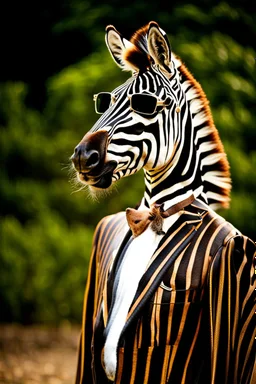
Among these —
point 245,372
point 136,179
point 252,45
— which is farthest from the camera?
point 136,179

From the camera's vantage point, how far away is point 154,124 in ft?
8.82

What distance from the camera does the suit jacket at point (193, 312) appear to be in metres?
2.49

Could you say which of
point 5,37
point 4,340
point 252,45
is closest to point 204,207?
point 252,45

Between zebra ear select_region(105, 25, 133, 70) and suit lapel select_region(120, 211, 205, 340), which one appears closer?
suit lapel select_region(120, 211, 205, 340)

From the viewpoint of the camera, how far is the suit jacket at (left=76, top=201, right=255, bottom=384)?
8.18 feet

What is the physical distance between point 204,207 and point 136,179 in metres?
4.95

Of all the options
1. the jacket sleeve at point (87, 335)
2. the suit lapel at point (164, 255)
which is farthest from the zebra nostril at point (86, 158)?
the jacket sleeve at point (87, 335)

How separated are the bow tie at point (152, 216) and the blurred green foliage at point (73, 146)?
14.3 ft

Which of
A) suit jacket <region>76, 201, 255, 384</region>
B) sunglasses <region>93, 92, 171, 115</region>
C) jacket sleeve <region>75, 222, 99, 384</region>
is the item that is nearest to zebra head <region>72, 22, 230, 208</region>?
sunglasses <region>93, 92, 171, 115</region>

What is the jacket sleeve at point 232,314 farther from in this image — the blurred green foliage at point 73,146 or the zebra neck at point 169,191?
the blurred green foliage at point 73,146

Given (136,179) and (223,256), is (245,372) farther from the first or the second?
(136,179)

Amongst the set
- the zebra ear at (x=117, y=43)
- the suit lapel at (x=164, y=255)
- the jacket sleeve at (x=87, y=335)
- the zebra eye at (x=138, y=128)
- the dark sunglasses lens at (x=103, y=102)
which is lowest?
the jacket sleeve at (x=87, y=335)

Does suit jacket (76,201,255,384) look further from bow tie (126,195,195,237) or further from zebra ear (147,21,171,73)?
zebra ear (147,21,171,73)

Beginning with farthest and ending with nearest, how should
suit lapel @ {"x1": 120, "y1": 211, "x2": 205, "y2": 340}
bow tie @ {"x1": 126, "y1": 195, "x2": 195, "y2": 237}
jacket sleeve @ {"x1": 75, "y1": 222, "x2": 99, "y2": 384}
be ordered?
jacket sleeve @ {"x1": 75, "y1": 222, "x2": 99, "y2": 384}, bow tie @ {"x1": 126, "y1": 195, "x2": 195, "y2": 237}, suit lapel @ {"x1": 120, "y1": 211, "x2": 205, "y2": 340}
